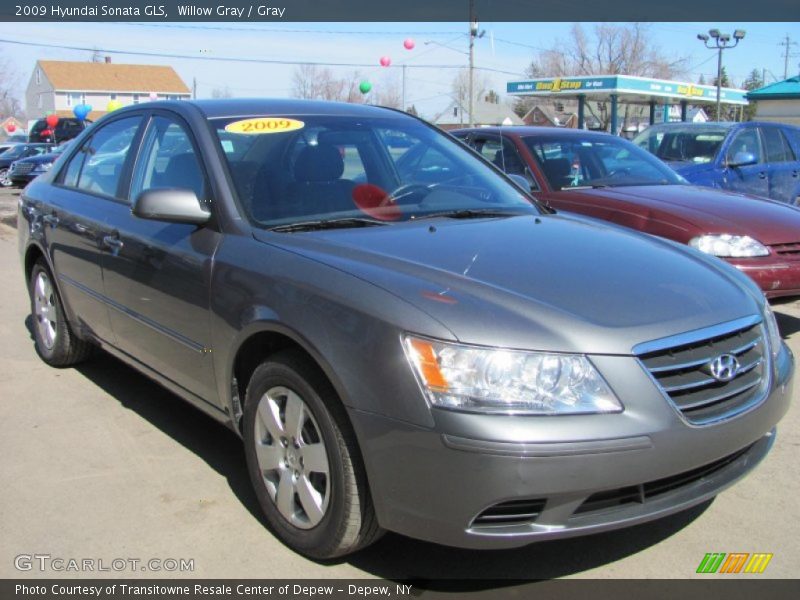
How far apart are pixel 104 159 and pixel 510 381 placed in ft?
10.6

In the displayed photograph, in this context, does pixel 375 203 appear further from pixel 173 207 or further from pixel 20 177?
pixel 20 177

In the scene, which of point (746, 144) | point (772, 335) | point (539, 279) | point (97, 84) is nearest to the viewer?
point (539, 279)

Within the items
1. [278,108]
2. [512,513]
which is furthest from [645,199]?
[512,513]

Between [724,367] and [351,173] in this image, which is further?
[351,173]

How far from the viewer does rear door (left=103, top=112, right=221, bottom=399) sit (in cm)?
341

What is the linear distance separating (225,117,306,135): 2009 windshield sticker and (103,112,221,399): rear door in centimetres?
23

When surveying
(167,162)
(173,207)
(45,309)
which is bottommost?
(45,309)

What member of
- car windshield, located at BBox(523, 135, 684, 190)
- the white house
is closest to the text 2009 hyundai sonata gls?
car windshield, located at BBox(523, 135, 684, 190)

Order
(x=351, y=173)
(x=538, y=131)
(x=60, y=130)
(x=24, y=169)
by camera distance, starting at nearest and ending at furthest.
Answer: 1. (x=351, y=173)
2. (x=538, y=131)
3. (x=24, y=169)
4. (x=60, y=130)

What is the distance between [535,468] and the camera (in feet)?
7.65

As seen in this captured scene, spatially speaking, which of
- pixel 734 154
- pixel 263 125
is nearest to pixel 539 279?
pixel 263 125

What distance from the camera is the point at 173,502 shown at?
137 inches

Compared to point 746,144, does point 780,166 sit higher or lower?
lower

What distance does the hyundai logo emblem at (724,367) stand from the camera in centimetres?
265
